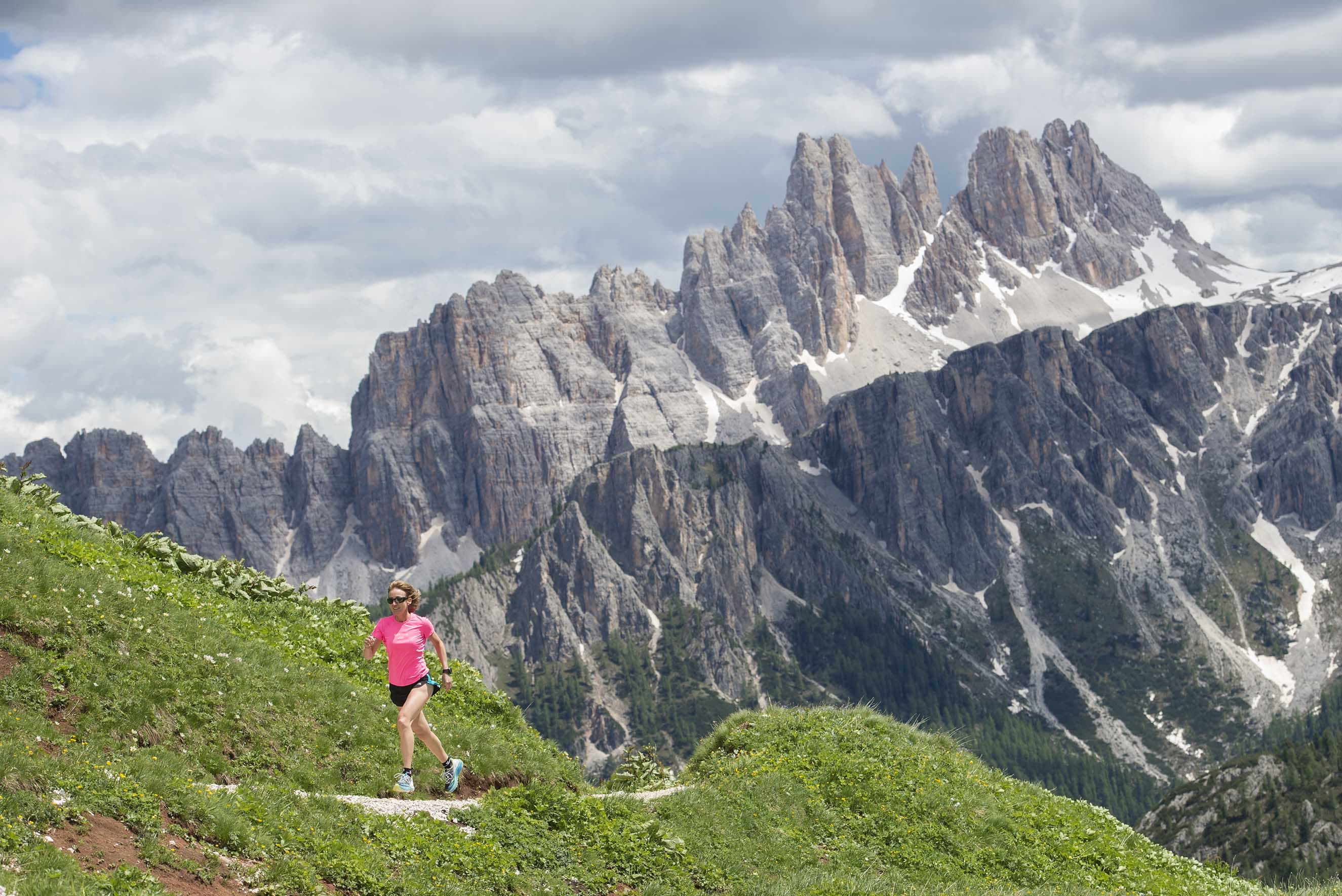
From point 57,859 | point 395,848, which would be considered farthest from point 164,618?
point 57,859

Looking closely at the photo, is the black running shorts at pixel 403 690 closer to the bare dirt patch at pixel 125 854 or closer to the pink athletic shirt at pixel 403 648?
the pink athletic shirt at pixel 403 648

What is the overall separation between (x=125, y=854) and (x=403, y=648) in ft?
24.8

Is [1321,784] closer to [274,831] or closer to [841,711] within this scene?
[841,711]

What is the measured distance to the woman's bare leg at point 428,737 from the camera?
82.6 feet

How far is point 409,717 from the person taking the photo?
80.5ft

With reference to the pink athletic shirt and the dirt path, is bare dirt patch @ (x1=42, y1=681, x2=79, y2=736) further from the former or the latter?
the pink athletic shirt

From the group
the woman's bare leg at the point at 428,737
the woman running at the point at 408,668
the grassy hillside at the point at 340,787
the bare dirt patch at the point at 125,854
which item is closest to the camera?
the bare dirt patch at the point at 125,854

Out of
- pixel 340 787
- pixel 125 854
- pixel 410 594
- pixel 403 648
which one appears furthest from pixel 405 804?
pixel 125 854

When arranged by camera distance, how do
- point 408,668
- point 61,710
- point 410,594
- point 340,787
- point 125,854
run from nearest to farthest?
point 125,854
point 61,710
point 408,668
point 340,787
point 410,594

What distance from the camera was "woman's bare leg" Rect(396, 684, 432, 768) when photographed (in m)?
24.5

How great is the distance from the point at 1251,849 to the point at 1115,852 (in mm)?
181715

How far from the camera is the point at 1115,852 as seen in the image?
94.7 ft

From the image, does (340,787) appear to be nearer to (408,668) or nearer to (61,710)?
(408,668)

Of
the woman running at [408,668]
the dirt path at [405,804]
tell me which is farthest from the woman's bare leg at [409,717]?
the dirt path at [405,804]
